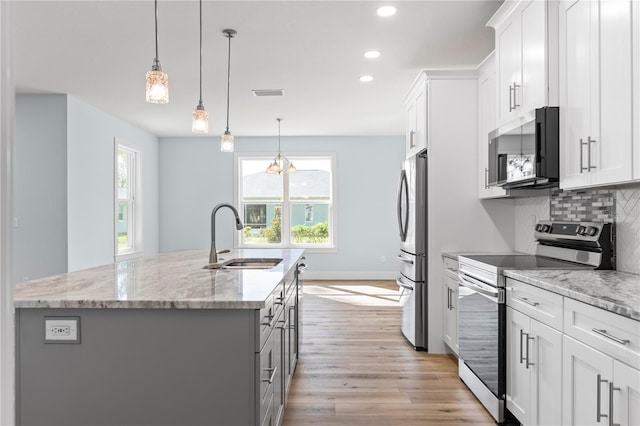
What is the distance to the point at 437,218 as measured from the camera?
3840 mm

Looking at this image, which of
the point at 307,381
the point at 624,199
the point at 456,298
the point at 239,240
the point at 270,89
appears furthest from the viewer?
the point at 239,240

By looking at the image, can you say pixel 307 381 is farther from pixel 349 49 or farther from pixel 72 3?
pixel 72 3

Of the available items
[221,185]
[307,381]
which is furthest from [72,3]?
[221,185]

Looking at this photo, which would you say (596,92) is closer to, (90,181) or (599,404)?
(599,404)

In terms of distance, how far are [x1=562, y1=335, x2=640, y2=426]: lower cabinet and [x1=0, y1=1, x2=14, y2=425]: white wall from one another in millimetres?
1680

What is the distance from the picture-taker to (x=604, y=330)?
5.24 ft

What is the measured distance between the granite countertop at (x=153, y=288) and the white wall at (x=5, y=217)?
1163mm

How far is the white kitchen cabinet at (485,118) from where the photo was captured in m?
3.40

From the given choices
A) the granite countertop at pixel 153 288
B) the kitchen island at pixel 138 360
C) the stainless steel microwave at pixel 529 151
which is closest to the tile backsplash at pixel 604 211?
the stainless steel microwave at pixel 529 151

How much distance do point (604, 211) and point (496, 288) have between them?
0.76 m

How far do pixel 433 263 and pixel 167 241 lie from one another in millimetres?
5621

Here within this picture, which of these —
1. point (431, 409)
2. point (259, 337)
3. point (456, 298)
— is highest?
point (259, 337)

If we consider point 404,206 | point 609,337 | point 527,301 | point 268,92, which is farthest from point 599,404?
point 268,92

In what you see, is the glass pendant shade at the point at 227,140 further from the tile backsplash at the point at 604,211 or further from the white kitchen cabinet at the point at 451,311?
the tile backsplash at the point at 604,211
